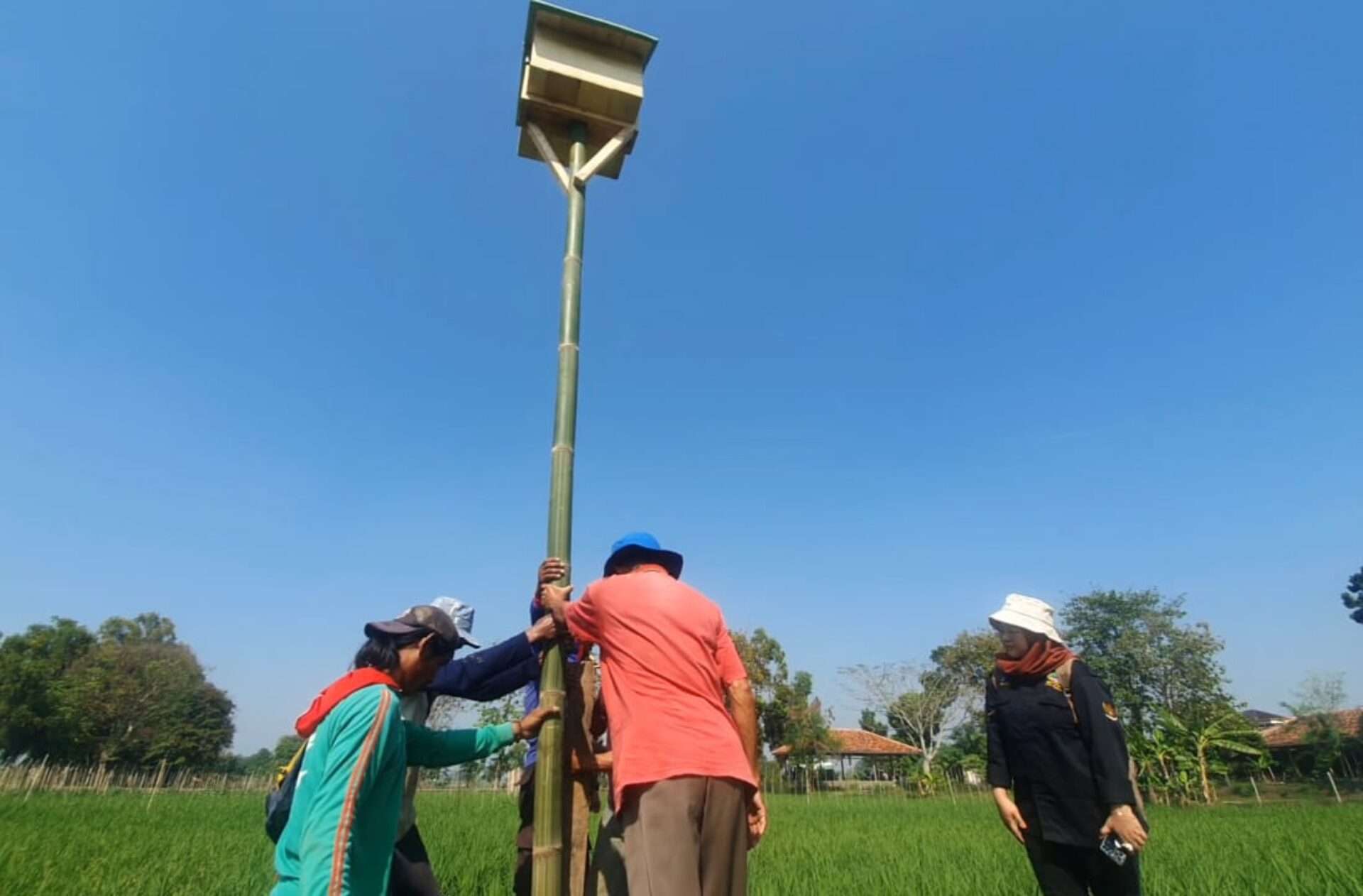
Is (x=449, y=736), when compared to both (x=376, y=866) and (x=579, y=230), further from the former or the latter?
(x=579, y=230)

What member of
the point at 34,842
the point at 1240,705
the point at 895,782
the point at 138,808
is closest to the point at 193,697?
the point at 138,808

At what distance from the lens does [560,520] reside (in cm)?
240

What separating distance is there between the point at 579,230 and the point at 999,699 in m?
2.66

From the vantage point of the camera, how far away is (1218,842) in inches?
310

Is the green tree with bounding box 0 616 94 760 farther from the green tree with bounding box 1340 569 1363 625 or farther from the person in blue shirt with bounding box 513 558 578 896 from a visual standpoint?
the green tree with bounding box 1340 569 1363 625

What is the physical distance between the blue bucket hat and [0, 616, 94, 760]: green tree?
147 feet

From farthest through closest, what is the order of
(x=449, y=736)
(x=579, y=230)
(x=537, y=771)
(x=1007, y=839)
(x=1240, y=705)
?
1. (x=1240, y=705)
2. (x=1007, y=839)
3. (x=579, y=230)
4. (x=449, y=736)
5. (x=537, y=771)

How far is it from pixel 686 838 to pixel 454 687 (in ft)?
4.65

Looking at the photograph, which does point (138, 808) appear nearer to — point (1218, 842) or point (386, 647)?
point (386, 647)

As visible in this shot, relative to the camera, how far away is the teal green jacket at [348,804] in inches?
69.3

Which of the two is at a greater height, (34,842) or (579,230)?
(579,230)

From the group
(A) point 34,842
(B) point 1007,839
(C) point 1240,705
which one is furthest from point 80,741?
(C) point 1240,705

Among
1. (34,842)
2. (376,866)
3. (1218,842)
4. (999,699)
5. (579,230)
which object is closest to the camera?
(376,866)

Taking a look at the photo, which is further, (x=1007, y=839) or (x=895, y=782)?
(x=895, y=782)
